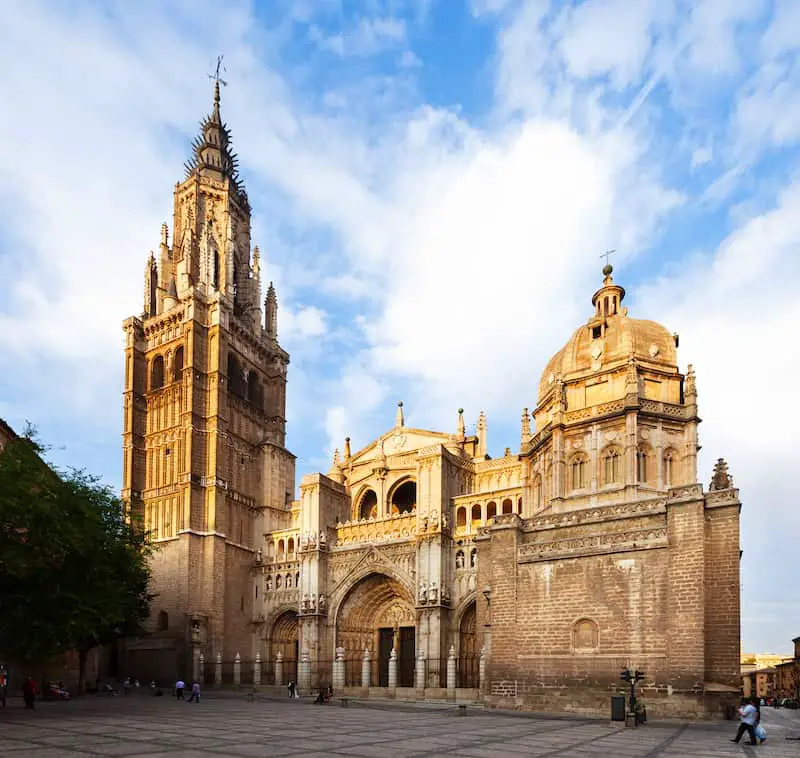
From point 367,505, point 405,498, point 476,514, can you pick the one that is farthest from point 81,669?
point 405,498

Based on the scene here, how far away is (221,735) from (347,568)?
2675cm

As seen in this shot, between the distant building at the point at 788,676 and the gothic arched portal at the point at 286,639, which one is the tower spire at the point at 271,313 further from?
the distant building at the point at 788,676

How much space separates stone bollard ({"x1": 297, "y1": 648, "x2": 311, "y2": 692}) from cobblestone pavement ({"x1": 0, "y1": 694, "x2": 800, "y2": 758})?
52.7 feet

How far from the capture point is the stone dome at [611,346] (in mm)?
37719

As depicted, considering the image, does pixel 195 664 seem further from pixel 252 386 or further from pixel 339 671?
pixel 252 386

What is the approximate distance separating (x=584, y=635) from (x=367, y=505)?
2867 centimetres

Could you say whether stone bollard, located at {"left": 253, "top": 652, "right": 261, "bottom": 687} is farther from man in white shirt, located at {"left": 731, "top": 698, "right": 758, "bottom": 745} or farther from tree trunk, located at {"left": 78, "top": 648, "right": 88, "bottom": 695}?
man in white shirt, located at {"left": 731, "top": 698, "right": 758, "bottom": 745}

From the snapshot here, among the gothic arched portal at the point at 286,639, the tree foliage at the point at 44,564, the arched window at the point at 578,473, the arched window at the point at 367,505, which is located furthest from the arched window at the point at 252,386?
the tree foliage at the point at 44,564

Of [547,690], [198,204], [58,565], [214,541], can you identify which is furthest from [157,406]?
[547,690]

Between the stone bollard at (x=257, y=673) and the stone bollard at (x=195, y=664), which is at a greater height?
the stone bollard at (x=195, y=664)

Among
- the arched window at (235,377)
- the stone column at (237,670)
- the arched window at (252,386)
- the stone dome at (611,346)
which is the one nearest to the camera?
the stone dome at (611,346)

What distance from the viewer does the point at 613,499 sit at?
3509 cm

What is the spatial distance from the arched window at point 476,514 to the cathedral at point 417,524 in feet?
0.27

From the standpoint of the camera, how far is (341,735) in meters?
18.3
